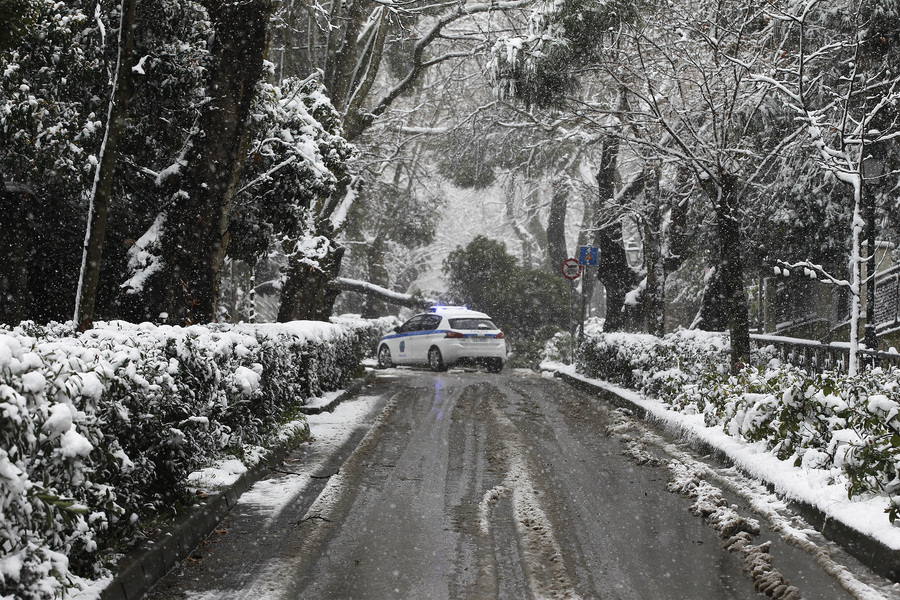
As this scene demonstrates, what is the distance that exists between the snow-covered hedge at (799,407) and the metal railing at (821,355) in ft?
0.81

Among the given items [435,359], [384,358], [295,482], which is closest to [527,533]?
[295,482]

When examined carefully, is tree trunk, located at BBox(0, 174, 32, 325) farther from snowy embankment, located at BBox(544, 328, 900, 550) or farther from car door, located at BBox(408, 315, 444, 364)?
car door, located at BBox(408, 315, 444, 364)

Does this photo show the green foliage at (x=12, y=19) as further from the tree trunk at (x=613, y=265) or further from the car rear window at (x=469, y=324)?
the tree trunk at (x=613, y=265)

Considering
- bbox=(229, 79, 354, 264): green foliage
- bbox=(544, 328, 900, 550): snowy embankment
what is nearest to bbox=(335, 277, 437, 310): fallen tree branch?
bbox=(229, 79, 354, 264): green foliage

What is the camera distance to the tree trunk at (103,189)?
7266 millimetres

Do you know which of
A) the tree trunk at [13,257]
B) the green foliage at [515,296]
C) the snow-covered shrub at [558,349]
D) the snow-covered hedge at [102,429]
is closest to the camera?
the snow-covered hedge at [102,429]

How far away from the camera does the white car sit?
66.7 feet

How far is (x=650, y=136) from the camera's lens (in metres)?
13.6

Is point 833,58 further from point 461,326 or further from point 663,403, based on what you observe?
point 461,326

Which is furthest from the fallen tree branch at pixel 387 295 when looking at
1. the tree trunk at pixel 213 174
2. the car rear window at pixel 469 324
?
the tree trunk at pixel 213 174

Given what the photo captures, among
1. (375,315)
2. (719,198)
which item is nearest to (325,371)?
(719,198)

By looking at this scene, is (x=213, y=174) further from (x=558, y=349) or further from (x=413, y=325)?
(x=558, y=349)

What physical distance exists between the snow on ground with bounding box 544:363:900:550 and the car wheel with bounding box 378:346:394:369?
13766mm

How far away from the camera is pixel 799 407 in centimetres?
669
